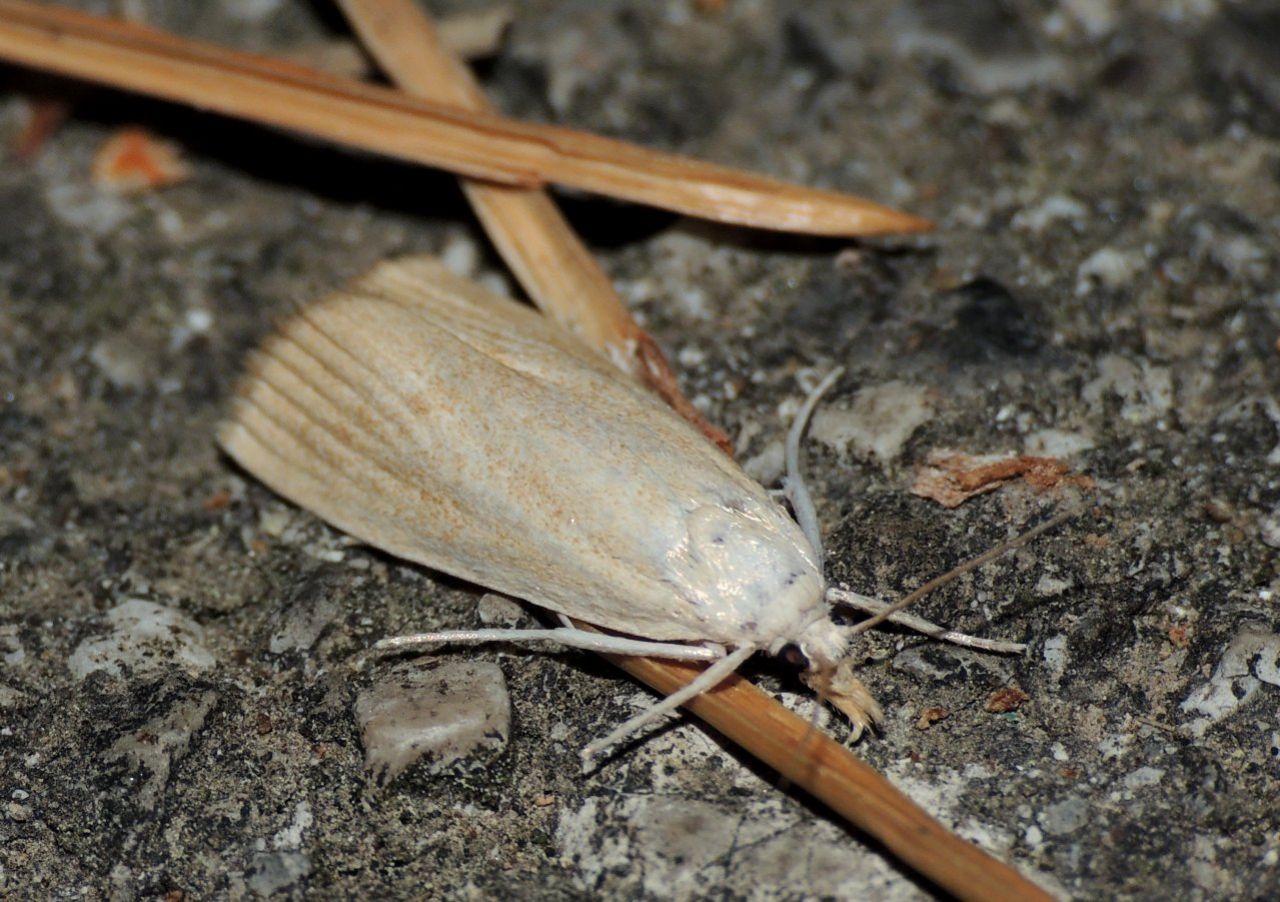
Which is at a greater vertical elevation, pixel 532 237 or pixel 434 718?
pixel 532 237

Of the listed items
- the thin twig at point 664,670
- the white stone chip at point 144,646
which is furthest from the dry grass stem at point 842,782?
the white stone chip at point 144,646

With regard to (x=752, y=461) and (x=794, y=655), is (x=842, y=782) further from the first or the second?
(x=752, y=461)

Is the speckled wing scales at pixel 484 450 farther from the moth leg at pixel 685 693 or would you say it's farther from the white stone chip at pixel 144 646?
the white stone chip at pixel 144 646

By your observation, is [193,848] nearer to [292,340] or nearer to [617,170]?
[292,340]

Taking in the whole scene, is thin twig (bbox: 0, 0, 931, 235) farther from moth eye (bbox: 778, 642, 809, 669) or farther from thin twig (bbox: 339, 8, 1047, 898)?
moth eye (bbox: 778, 642, 809, 669)

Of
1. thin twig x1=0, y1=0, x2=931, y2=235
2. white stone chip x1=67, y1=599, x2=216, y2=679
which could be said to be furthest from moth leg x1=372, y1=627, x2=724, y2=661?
thin twig x1=0, y1=0, x2=931, y2=235

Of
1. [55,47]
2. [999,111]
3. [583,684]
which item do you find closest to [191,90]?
[55,47]

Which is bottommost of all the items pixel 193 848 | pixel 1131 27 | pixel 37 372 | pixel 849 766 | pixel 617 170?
pixel 193 848

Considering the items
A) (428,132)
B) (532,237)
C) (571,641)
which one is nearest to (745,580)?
(571,641)
